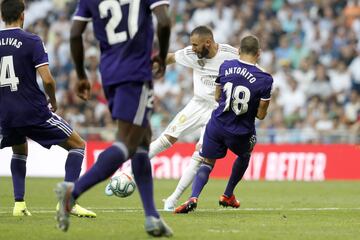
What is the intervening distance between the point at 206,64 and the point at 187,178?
169 centimetres

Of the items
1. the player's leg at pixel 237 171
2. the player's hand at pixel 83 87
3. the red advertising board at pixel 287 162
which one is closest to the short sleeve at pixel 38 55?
the player's hand at pixel 83 87

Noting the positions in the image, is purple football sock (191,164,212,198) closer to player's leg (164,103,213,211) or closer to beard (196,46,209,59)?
player's leg (164,103,213,211)

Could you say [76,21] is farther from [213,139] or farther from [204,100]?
[204,100]

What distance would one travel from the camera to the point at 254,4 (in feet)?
84.5

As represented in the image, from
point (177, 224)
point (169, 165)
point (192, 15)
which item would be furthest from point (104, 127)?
point (177, 224)

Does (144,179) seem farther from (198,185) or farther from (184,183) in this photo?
(184,183)

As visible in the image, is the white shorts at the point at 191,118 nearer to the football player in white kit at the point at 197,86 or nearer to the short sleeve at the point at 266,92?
the football player in white kit at the point at 197,86

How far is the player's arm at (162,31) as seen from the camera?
770 cm

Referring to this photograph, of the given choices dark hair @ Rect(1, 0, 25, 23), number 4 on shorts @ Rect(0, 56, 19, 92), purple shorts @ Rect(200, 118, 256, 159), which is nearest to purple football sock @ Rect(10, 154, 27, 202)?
number 4 on shorts @ Rect(0, 56, 19, 92)

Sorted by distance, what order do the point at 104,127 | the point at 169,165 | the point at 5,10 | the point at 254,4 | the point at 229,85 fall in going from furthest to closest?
the point at 254,4 < the point at 104,127 < the point at 169,165 < the point at 229,85 < the point at 5,10

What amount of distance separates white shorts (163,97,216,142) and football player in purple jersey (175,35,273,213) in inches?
50.2

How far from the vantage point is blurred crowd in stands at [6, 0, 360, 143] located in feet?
72.9

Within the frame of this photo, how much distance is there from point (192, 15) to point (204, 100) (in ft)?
45.5

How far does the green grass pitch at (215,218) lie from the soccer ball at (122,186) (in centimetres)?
24
